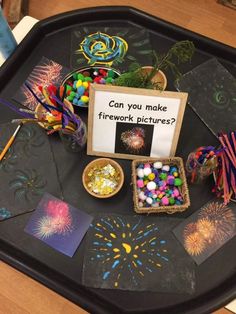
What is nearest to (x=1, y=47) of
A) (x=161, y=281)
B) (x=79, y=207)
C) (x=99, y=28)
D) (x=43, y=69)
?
(x=43, y=69)

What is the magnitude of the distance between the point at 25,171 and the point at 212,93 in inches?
20.6

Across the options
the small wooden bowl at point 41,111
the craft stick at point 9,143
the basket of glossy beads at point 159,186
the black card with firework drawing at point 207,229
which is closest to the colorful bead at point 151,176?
the basket of glossy beads at point 159,186

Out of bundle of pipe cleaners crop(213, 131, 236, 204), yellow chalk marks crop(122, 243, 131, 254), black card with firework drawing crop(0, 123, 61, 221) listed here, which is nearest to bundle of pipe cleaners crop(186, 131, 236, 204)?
bundle of pipe cleaners crop(213, 131, 236, 204)

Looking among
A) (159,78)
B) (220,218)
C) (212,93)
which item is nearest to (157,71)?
(159,78)

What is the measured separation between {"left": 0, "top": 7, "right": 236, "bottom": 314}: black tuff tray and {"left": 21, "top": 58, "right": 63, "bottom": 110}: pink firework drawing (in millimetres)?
20

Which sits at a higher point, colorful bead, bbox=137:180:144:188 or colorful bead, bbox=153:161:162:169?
colorful bead, bbox=153:161:162:169

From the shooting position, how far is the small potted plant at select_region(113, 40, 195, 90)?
31.4 inches

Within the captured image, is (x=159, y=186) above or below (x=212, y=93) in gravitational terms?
below

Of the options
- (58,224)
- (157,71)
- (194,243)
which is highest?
(157,71)

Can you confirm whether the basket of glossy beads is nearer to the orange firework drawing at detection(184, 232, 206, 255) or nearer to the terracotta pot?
the orange firework drawing at detection(184, 232, 206, 255)

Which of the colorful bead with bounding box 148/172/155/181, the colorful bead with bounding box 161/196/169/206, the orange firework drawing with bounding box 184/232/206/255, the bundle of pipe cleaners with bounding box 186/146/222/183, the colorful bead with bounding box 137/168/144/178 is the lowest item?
the orange firework drawing with bounding box 184/232/206/255

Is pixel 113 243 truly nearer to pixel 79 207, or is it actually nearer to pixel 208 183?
pixel 79 207

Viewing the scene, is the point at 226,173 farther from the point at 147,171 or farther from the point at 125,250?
the point at 125,250

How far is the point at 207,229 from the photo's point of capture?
789 millimetres
